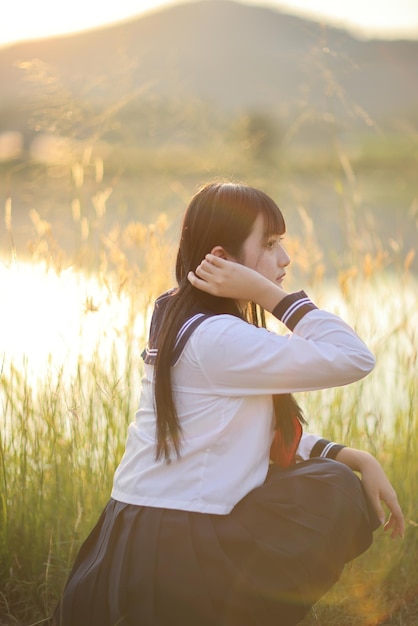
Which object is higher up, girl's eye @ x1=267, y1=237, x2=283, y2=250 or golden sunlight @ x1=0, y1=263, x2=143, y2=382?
girl's eye @ x1=267, y1=237, x2=283, y2=250

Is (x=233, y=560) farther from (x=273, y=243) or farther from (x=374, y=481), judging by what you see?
(x=273, y=243)

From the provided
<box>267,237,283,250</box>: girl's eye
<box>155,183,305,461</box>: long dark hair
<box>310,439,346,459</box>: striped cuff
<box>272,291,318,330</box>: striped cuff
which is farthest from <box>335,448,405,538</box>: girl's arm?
<box>267,237,283,250</box>: girl's eye

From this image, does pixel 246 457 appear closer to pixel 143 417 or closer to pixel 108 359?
pixel 143 417

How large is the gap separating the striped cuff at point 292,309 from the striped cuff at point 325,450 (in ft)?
1.29

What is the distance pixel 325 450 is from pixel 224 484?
1.30 ft

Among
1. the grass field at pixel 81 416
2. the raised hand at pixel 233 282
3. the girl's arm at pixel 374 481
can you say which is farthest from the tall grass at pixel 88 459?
the raised hand at pixel 233 282

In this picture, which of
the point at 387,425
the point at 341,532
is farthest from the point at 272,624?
the point at 387,425

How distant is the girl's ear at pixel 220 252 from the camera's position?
1.94 m

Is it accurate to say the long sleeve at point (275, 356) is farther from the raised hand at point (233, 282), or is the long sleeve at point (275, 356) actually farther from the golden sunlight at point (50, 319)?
the golden sunlight at point (50, 319)

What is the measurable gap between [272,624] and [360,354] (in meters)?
0.59

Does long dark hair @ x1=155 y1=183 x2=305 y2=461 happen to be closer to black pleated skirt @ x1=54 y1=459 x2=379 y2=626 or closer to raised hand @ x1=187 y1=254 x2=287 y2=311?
raised hand @ x1=187 y1=254 x2=287 y2=311

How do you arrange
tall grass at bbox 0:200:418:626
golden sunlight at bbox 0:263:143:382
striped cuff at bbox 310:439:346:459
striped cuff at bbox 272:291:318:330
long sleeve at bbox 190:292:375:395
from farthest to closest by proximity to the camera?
golden sunlight at bbox 0:263:143:382, tall grass at bbox 0:200:418:626, striped cuff at bbox 310:439:346:459, striped cuff at bbox 272:291:318:330, long sleeve at bbox 190:292:375:395

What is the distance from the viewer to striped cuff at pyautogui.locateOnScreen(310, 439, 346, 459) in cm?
210

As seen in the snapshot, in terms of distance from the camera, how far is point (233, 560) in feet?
5.89
